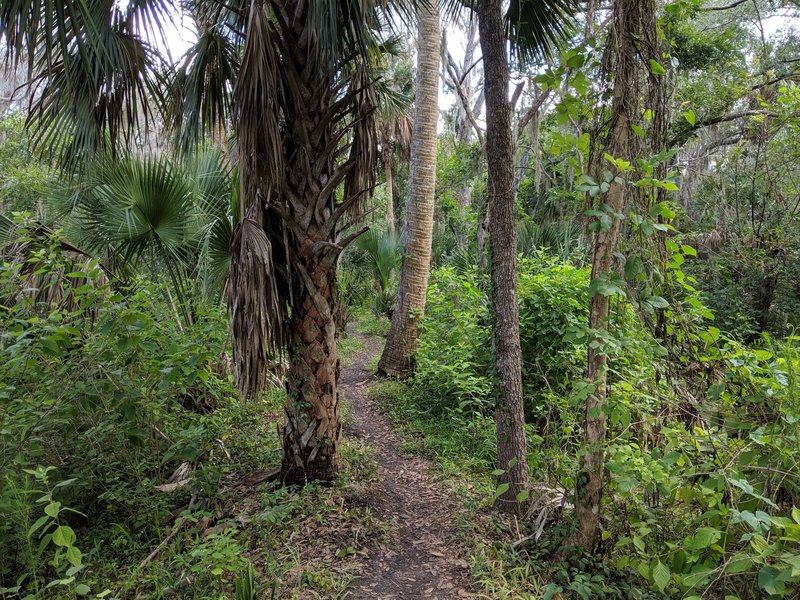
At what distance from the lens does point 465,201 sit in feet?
57.7

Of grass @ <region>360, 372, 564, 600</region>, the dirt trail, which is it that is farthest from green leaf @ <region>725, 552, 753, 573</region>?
the dirt trail

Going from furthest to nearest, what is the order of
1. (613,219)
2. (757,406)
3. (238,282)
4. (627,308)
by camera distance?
(238,282), (627,308), (613,219), (757,406)

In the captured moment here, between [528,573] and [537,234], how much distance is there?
847cm

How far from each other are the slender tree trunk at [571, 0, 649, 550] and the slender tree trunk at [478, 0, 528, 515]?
64 cm

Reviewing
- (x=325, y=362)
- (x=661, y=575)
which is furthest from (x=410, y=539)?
(x=661, y=575)

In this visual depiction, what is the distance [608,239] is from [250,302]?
246 cm

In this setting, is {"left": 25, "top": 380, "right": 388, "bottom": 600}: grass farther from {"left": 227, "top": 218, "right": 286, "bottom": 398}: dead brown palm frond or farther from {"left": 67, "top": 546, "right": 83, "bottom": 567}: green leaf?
{"left": 227, "top": 218, "right": 286, "bottom": 398}: dead brown palm frond

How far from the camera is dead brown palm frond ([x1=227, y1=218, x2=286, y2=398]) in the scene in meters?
3.25

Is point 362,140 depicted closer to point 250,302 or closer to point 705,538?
point 250,302

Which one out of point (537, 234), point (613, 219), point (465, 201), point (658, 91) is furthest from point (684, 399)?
point (465, 201)

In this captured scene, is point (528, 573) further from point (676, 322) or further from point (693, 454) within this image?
point (676, 322)

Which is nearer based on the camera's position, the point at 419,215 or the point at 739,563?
the point at 739,563

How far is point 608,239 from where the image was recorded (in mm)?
2871

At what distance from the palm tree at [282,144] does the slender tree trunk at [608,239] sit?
5.71 ft
